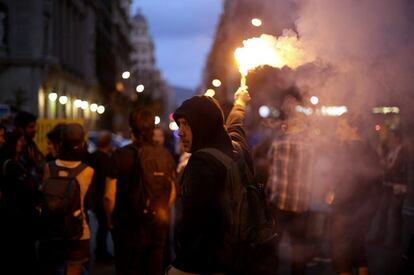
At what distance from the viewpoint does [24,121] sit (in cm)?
741

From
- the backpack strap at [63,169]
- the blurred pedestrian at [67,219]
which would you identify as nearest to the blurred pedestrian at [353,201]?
the blurred pedestrian at [67,219]

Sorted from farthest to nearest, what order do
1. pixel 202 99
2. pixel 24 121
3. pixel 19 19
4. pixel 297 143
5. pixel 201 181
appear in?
pixel 19 19 → pixel 24 121 → pixel 297 143 → pixel 202 99 → pixel 201 181

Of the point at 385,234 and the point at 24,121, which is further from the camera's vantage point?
the point at 385,234

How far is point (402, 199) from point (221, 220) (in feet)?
21.0

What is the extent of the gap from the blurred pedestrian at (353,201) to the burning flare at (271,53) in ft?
3.84

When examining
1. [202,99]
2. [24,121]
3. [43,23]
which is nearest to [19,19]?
[43,23]

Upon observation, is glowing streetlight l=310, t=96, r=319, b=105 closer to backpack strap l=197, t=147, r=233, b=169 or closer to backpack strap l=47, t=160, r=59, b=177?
backpack strap l=47, t=160, r=59, b=177

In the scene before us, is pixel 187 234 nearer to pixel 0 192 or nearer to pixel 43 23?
pixel 0 192

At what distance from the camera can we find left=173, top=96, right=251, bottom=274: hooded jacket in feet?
11.1

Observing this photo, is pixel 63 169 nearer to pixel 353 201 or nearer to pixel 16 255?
pixel 16 255

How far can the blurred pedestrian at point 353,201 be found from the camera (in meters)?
6.03

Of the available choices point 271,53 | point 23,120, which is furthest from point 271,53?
point 23,120

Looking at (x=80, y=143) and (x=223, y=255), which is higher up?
(x=80, y=143)

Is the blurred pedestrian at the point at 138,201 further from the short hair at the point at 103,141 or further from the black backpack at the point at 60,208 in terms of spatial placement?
the short hair at the point at 103,141
